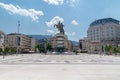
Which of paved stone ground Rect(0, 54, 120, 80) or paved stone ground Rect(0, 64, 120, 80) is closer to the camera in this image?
paved stone ground Rect(0, 64, 120, 80)

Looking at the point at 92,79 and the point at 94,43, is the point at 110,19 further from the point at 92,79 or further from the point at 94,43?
the point at 92,79

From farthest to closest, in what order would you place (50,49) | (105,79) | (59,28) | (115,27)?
(115,27)
(50,49)
(59,28)
(105,79)

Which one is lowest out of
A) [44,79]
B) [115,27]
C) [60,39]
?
[44,79]

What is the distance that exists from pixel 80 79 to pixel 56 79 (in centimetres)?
134

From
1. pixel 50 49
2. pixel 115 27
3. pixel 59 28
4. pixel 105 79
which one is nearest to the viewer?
pixel 105 79

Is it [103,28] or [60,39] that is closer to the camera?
[60,39]

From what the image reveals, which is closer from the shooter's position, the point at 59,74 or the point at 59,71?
the point at 59,74

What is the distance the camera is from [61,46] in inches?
5960

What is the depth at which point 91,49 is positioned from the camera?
197 m

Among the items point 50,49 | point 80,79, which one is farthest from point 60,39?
point 80,79

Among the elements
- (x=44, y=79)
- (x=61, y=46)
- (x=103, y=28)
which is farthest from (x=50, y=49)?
(x=44, y=79)

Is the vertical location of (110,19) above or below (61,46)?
above

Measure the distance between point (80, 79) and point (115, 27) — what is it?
179 metres

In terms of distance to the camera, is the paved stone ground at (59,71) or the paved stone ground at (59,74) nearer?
the paved stone ground at (59,74)
